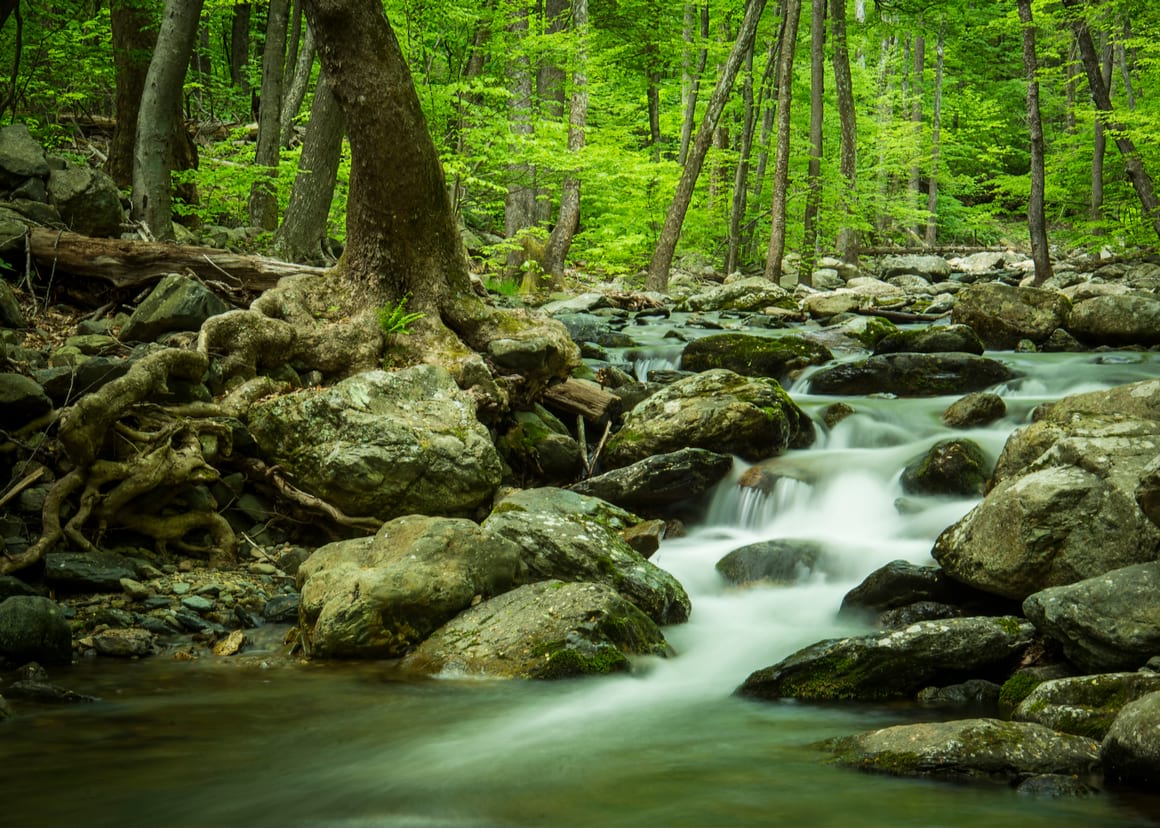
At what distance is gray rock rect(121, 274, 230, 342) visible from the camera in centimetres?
835

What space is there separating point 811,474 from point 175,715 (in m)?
6.43

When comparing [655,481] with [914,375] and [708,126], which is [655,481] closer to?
[914,375]

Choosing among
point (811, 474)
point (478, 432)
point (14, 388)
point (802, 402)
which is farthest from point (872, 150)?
point (14, 388)

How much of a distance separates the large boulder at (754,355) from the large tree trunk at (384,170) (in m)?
4.46

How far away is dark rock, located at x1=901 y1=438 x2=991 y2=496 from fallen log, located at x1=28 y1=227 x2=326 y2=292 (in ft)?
20.7

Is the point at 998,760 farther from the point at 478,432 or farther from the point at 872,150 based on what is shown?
the point at 872,150

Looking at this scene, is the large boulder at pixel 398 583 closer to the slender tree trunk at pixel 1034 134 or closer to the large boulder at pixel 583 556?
the large boulder at pixel 583 556

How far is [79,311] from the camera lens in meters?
9.15

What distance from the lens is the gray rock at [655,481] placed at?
8.58 metres

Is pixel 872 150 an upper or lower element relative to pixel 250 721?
upper

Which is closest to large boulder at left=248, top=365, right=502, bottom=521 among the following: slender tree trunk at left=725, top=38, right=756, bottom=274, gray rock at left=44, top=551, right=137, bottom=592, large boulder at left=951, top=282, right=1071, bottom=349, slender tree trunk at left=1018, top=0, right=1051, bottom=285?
gray rock at left=44, top=551, right=137, bottom=592

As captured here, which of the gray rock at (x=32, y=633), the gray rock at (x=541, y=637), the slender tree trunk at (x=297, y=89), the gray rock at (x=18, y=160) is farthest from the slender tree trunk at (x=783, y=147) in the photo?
the gray rock at (x=32, y=633)

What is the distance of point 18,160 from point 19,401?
447cm

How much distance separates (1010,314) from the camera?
554 inches
